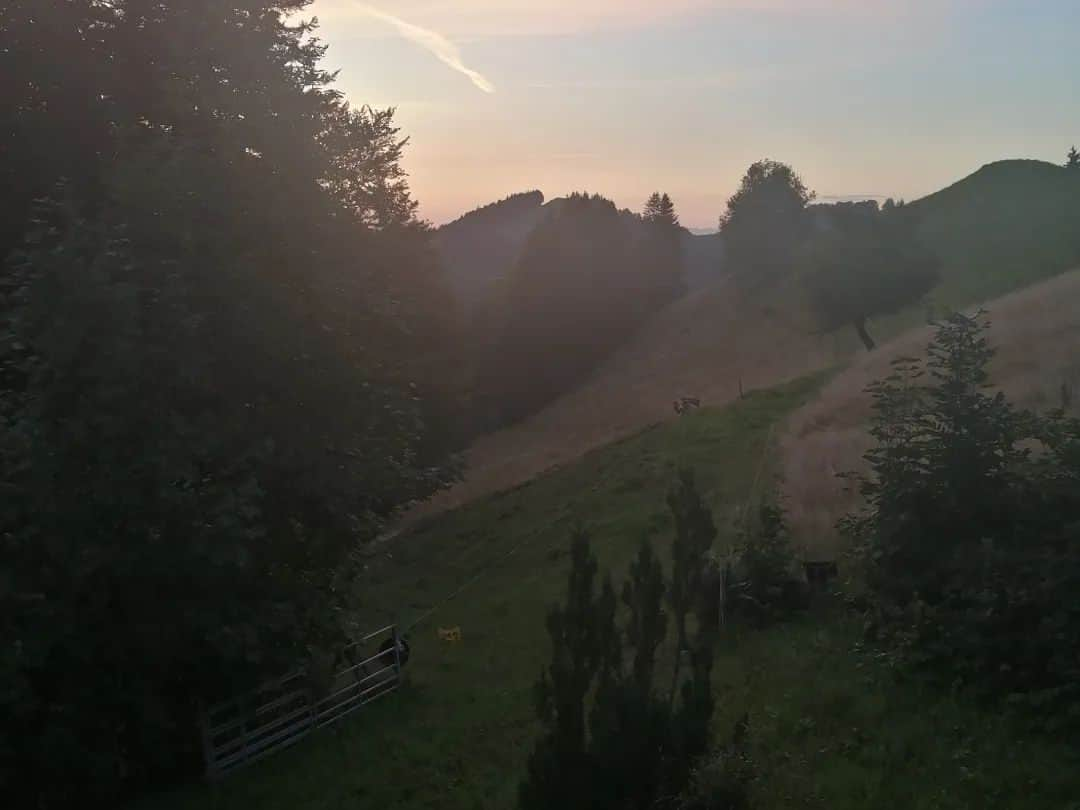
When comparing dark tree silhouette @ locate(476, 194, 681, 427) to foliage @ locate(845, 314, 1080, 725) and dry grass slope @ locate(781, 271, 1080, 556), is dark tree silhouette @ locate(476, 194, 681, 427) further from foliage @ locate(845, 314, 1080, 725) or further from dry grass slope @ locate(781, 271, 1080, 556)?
foliage @ locate(845, 314, 1080, 725)

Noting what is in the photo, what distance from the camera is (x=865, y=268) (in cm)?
4162

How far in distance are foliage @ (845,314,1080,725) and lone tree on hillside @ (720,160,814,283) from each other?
56.2m

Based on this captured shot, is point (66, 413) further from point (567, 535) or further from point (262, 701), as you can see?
point (567, 535)

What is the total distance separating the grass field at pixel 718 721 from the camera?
25.3 ft

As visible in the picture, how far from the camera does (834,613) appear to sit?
1215 cm

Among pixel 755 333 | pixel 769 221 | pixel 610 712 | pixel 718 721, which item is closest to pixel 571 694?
pixel 610 712

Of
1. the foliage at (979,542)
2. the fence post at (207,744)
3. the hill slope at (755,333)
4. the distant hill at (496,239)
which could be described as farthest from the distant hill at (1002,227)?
the fence post at (207,744)

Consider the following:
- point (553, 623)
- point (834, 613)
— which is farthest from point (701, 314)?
point (553, 623)

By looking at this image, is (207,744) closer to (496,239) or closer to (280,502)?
(280,502)

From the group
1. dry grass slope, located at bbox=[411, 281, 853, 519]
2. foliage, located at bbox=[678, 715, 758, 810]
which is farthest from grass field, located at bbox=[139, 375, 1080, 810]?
Answer: dry grass slope, located at bbox=[411, 281, 853, 519]

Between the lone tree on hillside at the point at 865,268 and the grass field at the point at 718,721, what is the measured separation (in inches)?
813

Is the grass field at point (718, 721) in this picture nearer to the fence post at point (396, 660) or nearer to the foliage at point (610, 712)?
the fence post at point (396, 660)

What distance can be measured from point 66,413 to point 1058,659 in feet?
32.2

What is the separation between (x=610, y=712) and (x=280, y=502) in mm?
7026
